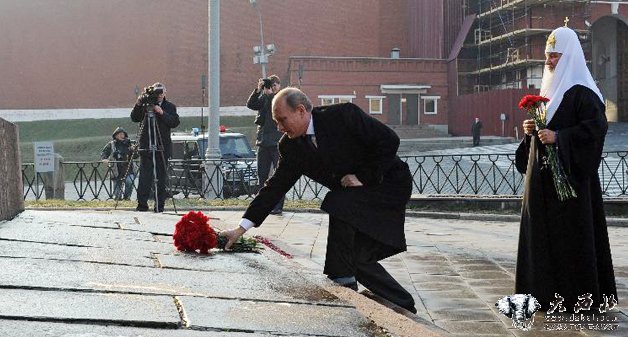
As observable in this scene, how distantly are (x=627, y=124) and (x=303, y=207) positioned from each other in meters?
30.3

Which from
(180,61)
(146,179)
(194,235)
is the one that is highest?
(180,61)

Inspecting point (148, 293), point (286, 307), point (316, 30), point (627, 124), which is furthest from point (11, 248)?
point (316, 30)

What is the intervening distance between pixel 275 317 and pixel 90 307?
0.71 meters

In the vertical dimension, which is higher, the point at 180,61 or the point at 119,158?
the point at 180,61

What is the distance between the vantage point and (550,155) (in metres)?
5.85

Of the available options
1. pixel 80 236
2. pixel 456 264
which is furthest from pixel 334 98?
pixel 80 236

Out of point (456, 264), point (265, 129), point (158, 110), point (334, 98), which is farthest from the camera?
point (334, 98)

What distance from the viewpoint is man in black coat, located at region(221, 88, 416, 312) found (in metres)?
5.19

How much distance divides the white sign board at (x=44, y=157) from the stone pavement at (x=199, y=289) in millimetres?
10057

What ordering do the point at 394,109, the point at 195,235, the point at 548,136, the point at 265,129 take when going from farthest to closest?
the point at 394,109
the point at 265,129
the point at 548,136
the point at 195,235

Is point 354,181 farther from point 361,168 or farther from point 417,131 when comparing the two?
point 417,131

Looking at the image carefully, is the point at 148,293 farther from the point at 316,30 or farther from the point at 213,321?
the point at 316,30

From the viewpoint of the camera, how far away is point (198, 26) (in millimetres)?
49312

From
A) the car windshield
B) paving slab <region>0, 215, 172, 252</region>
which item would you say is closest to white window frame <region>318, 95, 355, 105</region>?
the car windshield
